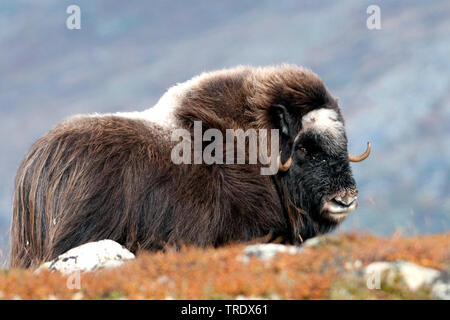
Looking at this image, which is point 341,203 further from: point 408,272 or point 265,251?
point 408,272

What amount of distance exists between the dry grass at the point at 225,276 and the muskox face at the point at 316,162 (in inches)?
51.0

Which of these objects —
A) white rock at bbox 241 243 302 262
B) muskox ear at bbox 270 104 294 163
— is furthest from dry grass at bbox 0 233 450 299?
muskox ear at bbox 270 104 294 163

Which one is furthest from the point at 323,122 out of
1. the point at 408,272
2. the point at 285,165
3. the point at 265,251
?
the point at 408,272

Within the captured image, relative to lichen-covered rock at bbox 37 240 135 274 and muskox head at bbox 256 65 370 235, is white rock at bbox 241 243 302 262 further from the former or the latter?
muskox head at bbox 256 65 370 235

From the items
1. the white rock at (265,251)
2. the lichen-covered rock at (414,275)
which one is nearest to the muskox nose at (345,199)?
the white rock at (265,251)

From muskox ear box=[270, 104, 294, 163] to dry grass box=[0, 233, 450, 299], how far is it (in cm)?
154

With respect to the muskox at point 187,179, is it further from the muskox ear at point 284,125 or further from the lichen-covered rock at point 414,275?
the lichen-covered rock at point 414,275

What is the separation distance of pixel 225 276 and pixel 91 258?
1131mm

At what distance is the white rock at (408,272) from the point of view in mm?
3201

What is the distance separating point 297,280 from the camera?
319 cm

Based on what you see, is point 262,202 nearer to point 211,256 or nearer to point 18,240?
point 211,256

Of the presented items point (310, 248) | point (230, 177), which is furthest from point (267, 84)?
point (310, 248)

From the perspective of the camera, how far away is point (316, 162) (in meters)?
5.10

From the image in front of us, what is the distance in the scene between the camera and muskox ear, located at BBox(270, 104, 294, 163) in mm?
5191
